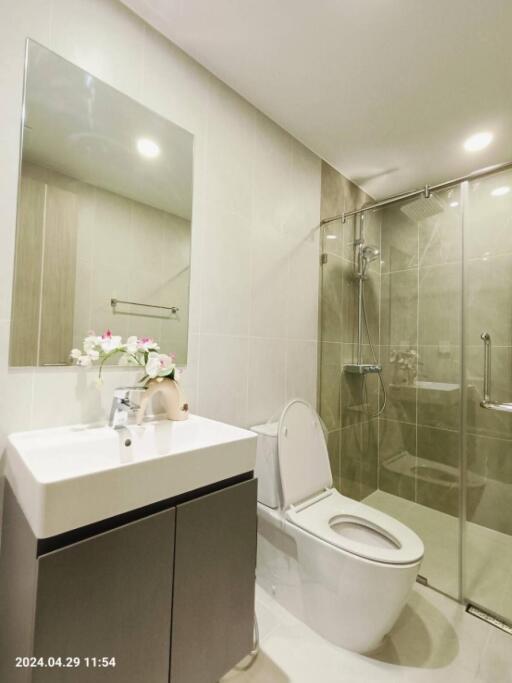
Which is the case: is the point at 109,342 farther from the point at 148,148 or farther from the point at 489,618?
the point at 489,618

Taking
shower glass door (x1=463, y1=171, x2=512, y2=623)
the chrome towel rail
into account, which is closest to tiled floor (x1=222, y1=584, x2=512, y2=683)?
shower glass door (x1=463, y1=171, x2=512, y2=623)

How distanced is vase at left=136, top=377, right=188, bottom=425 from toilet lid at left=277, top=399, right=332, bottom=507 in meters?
0.49

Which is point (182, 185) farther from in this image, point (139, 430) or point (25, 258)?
point (139, 430)

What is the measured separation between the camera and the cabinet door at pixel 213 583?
32.4 inches

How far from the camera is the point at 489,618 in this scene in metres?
1.42

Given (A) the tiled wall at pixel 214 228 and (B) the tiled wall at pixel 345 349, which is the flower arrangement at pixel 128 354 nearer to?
(A) the tiled wall at pixel 214 228

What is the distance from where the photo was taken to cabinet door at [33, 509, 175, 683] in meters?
0.62

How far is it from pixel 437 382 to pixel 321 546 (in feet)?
4.05

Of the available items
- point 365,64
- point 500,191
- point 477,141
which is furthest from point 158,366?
point 477,141

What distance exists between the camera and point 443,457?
1.95 meters

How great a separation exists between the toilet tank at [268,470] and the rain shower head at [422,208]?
1545 mm

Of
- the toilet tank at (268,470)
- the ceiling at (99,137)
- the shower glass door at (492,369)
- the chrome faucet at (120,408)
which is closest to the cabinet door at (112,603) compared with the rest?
the chrome faucet at (120,408)

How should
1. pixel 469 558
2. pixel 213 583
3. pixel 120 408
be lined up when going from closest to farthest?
pixel 213 583 < pixel 120 408 < pixel 469 558

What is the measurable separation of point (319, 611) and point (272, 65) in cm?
228
